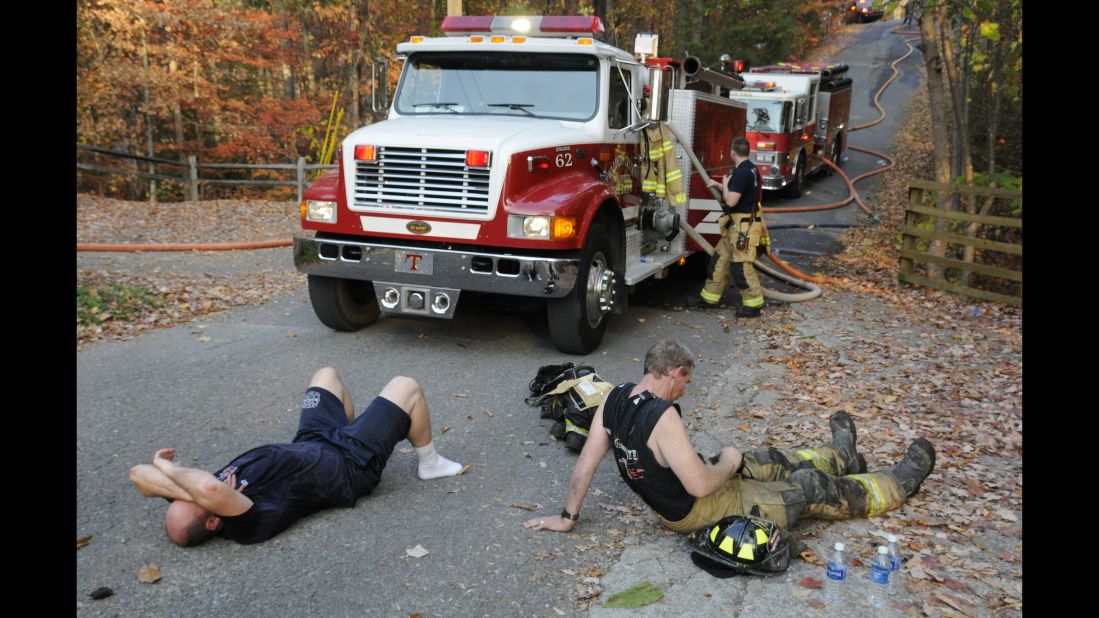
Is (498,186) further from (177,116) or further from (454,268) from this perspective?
(177,116)

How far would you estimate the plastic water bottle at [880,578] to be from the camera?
3754 millimetres

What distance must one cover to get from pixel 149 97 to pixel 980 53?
18132 millimetres

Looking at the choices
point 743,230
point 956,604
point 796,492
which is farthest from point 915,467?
point 743,230

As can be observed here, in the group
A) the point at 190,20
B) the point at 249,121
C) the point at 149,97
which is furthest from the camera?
the point at 249,121

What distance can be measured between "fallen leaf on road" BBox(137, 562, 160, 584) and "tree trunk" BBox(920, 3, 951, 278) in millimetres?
9649

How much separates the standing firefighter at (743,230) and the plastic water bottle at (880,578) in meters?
5.43

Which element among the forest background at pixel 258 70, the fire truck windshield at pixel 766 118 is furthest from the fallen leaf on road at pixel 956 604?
the fire truck windshield at pixel 766 118

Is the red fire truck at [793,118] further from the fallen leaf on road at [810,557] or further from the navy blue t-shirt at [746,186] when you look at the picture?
the fallen leaf on road at [810,557]

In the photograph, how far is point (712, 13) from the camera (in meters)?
34.2

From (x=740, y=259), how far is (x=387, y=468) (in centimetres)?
519

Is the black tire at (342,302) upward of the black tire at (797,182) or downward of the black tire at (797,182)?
downward

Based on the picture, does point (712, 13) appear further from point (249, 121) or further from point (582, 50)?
point (582, 50)

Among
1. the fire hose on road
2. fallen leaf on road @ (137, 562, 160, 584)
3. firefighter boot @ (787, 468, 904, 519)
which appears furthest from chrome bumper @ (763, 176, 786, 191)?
fallen leaf on road @ (137, 562, 160, 584)

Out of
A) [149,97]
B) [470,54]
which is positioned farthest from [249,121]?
[470,54]
